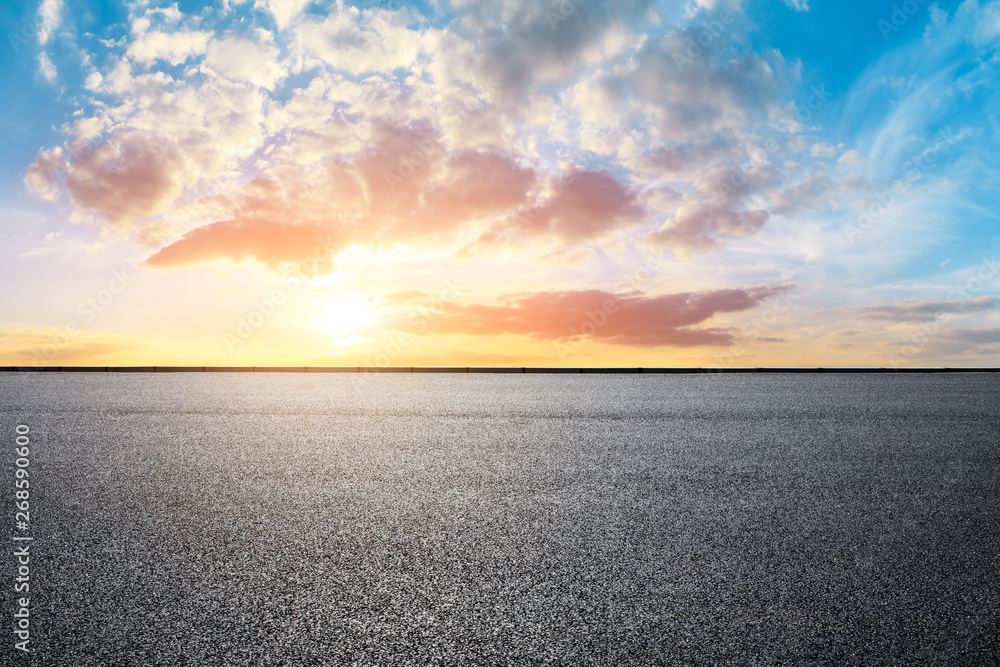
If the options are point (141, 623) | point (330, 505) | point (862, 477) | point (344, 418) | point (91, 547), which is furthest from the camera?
point (344, 418)

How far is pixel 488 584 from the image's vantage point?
335 centimetres

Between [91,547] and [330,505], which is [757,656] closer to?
[330,505]

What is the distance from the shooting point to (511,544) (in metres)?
3.96

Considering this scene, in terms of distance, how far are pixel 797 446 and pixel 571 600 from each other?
5.40 metres

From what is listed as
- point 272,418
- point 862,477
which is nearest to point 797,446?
point 862,477

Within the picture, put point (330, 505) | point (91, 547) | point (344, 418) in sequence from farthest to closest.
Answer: point (344, 418) < point (330, 505) < point (91, 547)

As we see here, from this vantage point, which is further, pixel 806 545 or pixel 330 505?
pixel 330 505

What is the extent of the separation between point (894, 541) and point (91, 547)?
5.09 metres

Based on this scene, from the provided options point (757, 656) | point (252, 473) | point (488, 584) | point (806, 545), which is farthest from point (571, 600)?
point (252, 473)

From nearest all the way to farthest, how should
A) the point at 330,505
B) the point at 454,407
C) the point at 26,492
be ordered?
the point at 330,505 < the point at 26,492 < the point at 454,407

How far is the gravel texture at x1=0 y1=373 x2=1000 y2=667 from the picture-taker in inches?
111

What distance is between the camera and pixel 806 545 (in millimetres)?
4020

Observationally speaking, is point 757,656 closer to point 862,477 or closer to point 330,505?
point 330,505

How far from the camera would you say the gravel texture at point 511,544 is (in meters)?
2.81
